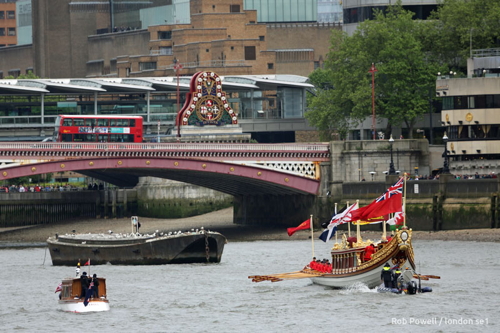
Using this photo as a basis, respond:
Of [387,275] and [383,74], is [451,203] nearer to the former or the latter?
[383,74]

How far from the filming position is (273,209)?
434 ft

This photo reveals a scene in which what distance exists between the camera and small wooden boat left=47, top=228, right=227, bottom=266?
99500mm

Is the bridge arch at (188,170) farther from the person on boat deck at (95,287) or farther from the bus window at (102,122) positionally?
the person on boat deck at (95,287)

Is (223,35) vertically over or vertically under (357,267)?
over

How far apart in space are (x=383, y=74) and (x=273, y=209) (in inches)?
563

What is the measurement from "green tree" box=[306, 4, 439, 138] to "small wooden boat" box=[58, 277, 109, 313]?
187ft

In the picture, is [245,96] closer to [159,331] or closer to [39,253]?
[39,253]

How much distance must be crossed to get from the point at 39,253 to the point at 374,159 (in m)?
26.1

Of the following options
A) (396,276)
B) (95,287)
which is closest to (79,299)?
(95,287)

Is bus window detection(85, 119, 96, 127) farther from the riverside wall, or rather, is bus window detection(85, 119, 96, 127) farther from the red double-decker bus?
the riverside wall

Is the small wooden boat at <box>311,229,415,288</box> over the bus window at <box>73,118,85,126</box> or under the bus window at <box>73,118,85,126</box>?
under

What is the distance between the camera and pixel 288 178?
399 feet

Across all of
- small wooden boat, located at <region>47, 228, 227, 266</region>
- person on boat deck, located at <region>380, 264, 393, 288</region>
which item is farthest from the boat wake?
small wooden boat, located at <region>47, 228, 227, 266</region>

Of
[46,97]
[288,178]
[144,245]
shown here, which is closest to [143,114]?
[46,97]
